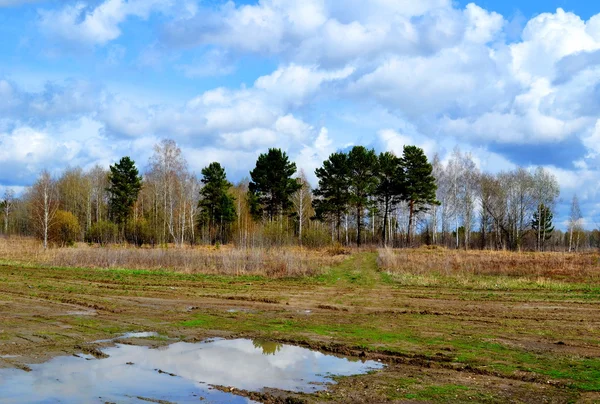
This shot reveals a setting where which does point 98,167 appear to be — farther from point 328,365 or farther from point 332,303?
point 328,365

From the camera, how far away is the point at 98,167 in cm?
8831

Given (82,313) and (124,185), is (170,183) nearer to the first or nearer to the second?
(124,185)

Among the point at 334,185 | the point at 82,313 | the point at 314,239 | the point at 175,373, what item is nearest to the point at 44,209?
the point at 314,239

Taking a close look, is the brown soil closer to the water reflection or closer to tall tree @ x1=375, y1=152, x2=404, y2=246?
the water reflection

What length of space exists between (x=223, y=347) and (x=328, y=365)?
9.01 ft

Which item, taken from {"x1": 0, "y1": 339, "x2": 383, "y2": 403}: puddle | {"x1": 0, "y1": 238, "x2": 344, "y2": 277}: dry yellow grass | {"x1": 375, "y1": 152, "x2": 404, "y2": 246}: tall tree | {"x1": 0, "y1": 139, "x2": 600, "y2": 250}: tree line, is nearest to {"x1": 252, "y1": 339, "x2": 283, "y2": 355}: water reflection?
{"x1": 0, "y1": 339, "x2": 383, "y2": 403}: puddle

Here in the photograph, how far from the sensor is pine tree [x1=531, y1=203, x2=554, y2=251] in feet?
236

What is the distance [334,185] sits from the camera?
203 feet

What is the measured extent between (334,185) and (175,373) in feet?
174

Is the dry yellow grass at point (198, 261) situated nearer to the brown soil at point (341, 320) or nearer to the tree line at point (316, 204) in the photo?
the brown soil at point (341, 320)

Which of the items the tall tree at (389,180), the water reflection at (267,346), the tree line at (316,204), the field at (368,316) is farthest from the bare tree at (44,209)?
the water reflection at (267,346)

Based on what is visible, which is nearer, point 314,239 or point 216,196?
point 314,239

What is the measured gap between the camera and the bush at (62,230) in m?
54.4

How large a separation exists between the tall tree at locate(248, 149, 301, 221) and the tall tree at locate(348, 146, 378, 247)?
6.44m
